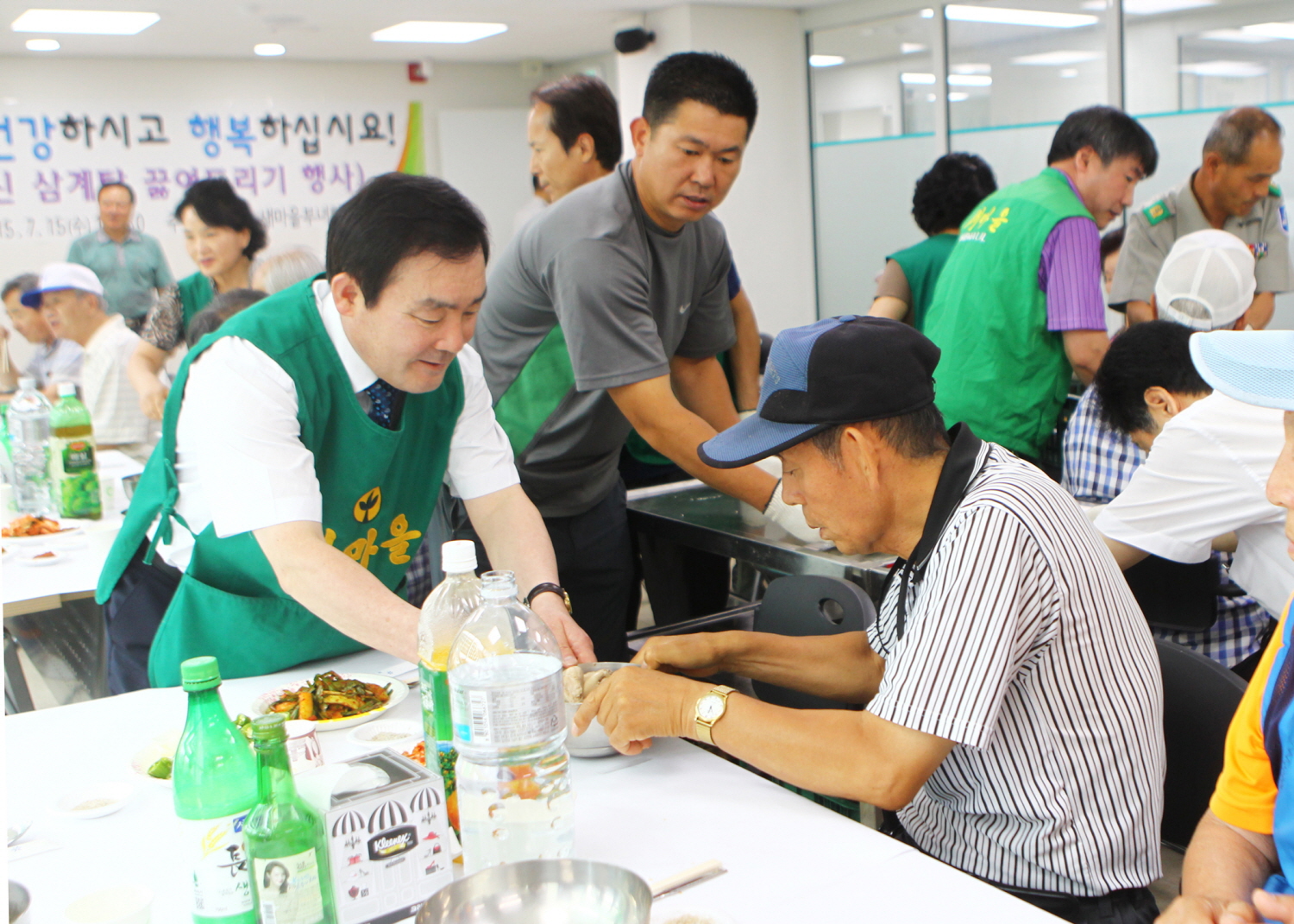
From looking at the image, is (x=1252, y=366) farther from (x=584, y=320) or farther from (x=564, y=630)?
(x=584, y=320)

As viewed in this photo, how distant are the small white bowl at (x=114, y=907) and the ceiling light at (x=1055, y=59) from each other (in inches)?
246

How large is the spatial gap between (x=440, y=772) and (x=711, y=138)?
5.13 ft

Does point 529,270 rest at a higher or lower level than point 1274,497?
higher

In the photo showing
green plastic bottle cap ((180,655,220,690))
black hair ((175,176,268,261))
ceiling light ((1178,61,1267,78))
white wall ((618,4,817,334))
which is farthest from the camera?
white wall ((618,4,817,334))

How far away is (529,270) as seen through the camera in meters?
2.48

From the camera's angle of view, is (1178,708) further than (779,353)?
Yes

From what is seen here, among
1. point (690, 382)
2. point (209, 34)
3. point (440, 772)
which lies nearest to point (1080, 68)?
point (690, 382)

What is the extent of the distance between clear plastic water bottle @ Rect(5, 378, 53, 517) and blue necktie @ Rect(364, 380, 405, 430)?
189cm

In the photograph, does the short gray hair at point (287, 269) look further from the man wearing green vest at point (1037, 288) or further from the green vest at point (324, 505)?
A: the man wearing green vest at point (1037, 288)

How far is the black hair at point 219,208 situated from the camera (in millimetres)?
4008

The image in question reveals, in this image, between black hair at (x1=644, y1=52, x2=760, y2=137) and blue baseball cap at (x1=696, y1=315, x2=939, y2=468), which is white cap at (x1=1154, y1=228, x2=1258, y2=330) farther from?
blue baseball cap at (x1=696, y1=315, x2=939, y2=468)

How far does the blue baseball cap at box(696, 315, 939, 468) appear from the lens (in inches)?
50.9

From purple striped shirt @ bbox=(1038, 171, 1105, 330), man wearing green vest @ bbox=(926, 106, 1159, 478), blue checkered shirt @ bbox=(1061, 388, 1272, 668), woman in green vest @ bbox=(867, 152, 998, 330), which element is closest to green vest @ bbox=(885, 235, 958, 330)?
woman in green vest @ bbox=(867, 152, 998, 330)

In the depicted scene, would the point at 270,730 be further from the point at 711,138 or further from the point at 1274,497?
the point at 711,138
